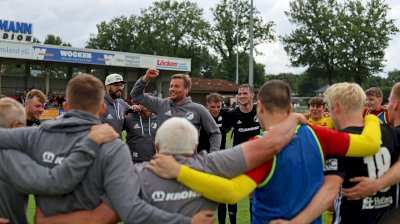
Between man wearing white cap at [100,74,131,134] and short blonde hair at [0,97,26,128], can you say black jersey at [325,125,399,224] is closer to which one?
short blonde hair at [0,97,26,128]

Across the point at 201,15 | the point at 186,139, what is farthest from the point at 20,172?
the point at 201,15

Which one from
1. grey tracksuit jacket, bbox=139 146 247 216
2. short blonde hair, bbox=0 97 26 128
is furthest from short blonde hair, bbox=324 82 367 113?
short blonde hair, bbox=0 97 26 128

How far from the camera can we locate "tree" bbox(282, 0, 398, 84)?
58000mm

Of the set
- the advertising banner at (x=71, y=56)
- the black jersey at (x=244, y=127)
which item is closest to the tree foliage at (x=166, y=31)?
the advertising banner at (x=71, y=56)

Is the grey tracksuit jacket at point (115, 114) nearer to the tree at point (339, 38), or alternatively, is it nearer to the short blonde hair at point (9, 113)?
the short blonde hair at point (9, 113)

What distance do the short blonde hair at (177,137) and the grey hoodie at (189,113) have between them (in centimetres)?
406

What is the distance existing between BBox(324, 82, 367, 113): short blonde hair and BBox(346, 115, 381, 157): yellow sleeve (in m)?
0.17

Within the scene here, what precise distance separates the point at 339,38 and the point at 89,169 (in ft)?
204

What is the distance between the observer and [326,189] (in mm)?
2973

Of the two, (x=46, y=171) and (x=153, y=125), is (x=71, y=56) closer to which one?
(x=153, y=125)

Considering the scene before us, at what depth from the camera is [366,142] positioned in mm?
3080

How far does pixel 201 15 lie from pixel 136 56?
33.4 meters

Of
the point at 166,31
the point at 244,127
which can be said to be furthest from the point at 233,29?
the point at 244,127

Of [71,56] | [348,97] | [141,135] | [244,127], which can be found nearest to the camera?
[348,97]
